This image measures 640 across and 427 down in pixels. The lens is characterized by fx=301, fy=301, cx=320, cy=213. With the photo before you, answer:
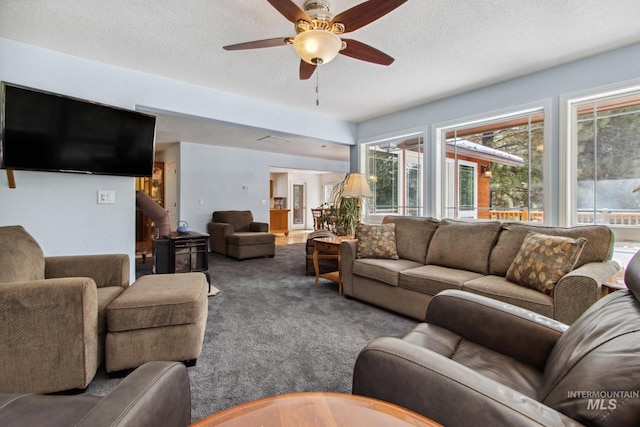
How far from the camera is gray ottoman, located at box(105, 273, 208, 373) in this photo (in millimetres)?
1821

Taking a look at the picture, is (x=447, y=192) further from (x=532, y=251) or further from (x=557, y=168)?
(x=532, y=251)

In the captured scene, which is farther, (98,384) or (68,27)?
(68,27)

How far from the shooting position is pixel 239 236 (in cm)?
569

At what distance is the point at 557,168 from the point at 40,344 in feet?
14.0

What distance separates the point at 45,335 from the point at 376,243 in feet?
9.01

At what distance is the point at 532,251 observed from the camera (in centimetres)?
234

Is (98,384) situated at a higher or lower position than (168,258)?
lower

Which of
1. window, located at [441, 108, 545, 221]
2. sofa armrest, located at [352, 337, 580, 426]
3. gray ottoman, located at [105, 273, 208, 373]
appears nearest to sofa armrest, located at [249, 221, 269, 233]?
window, located at [441, 108, 545, 221]

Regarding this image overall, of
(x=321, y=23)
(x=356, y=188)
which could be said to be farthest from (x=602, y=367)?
(x=356, y=188)

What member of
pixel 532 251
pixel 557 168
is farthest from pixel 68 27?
pixel 557 168

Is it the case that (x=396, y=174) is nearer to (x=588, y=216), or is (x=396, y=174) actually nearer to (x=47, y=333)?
(x=588, y=216)

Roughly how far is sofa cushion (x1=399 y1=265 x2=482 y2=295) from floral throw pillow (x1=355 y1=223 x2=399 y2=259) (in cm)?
47

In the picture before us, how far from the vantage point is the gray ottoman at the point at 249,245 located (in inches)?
223

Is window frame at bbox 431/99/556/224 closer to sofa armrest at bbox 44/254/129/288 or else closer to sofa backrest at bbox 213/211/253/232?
sofa armrest at bbox 44/254/129/288
